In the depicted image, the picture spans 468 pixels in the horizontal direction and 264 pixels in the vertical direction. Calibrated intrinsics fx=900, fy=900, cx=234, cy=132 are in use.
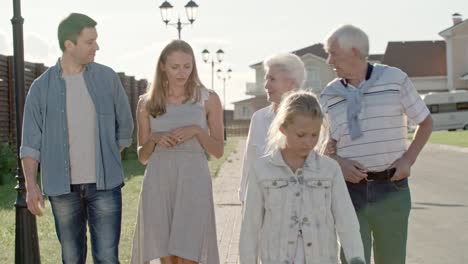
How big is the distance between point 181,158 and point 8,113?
51.6ft

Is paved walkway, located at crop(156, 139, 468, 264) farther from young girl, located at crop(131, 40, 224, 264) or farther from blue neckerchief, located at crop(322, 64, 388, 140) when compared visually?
blue neckerchief, located at crop(322, 64, 388, 140)

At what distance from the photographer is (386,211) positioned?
5.20 meters

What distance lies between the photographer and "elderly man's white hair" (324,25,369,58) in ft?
16.8

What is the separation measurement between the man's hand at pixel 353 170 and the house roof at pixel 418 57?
6699cm

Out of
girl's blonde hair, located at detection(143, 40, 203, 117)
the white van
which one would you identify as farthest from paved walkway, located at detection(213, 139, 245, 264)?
the white van

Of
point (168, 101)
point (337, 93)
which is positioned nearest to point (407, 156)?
point (337, 93)

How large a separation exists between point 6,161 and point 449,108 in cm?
4400

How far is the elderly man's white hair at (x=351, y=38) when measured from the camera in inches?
202

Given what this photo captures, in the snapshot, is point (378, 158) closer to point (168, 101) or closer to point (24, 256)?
point (168, 101)

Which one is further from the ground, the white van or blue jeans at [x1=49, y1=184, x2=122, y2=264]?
the white van

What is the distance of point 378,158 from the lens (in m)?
5.16

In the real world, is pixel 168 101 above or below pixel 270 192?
above

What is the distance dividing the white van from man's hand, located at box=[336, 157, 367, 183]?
53884 millimetres

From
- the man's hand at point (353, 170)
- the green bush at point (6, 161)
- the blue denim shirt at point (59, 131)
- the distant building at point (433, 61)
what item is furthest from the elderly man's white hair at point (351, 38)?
the distant building at point (433, 61)
